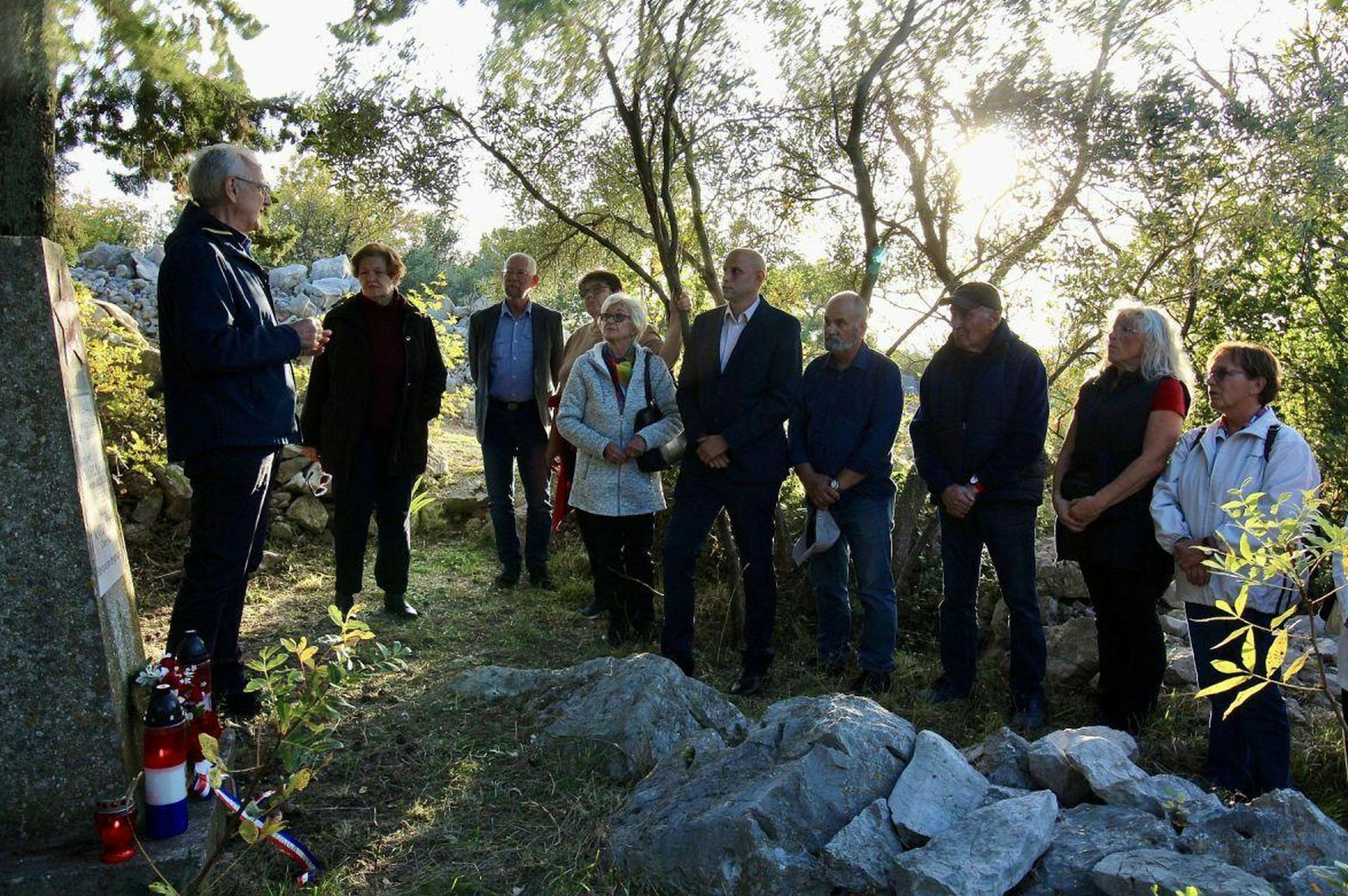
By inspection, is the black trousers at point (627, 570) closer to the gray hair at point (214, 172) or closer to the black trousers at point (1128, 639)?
the black trousers at point (1128, 639)

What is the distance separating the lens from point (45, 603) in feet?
8.60

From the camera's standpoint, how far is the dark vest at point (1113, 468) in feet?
13.3

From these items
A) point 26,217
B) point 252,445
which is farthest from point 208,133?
point 252,445

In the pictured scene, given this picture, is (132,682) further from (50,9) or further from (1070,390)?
(1070,390)

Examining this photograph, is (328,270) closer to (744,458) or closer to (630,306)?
(630,306)

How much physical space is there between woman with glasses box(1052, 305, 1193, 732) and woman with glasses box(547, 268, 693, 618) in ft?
7.29

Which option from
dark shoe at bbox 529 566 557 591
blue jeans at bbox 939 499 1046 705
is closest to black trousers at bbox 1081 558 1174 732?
blue jeans at bbox 939 499 1046 705

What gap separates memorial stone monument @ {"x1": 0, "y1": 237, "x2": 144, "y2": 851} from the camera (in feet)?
8.50

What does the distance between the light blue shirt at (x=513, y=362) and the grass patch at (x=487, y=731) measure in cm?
130

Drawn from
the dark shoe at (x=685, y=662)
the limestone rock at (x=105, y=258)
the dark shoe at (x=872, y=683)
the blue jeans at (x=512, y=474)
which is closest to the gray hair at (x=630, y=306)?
the blue jeans at (x=512, y=474)

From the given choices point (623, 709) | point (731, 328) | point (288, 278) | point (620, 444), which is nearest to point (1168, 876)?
point (623, 709)

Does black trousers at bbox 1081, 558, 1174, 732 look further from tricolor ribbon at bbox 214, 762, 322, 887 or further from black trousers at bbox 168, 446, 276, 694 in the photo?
black trousers at bbox 168, 446, 276, 694

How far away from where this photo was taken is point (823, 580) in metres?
5.00

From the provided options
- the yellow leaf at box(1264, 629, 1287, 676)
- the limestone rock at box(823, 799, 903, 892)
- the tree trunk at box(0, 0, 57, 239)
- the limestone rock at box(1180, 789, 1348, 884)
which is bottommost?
the limestone rock at box(823, 799, 903, 892)
